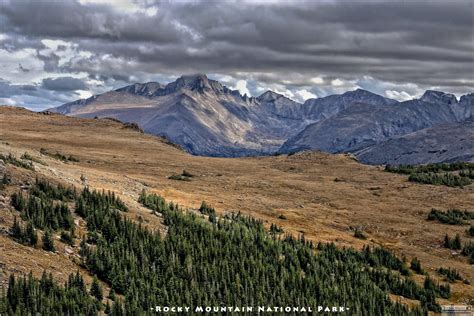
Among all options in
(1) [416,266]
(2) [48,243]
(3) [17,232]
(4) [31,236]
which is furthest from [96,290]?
(1) [416,266]

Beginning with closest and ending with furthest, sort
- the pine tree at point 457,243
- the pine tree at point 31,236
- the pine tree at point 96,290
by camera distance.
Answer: the pine tree at point 96,290 < the pine tree at point 31,236 < the pine tree at point 457,243

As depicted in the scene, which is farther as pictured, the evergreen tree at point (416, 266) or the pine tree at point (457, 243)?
the pine tree at point (457, 243)

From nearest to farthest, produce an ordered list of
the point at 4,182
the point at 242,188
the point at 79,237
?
the point at 79,237
the point at 4,182
the point at 242,188

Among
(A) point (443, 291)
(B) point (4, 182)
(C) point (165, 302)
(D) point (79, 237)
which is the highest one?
(B) point (4, 182)

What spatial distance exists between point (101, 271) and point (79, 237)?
517 cm

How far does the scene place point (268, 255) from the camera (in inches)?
1906

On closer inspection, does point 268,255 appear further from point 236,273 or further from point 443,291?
point 443,291

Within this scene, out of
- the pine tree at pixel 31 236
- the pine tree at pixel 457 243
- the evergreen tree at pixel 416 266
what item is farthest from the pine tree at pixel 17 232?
the pine tree at pixel 457 243

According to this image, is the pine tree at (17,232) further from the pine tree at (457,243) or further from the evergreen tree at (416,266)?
the pine tree at (457,243)

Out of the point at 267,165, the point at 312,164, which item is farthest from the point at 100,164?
the point at 312,164

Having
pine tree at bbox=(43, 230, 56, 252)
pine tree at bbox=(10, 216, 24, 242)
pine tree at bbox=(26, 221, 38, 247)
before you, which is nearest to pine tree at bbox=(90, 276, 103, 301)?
pine tree at bbox=(43, 230, 56, 252)

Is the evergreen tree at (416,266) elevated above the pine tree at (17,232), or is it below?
below

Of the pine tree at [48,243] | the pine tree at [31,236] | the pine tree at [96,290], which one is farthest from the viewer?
the pine tree at [48,243]

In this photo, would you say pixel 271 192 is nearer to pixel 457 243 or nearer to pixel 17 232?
pixel 457 243
